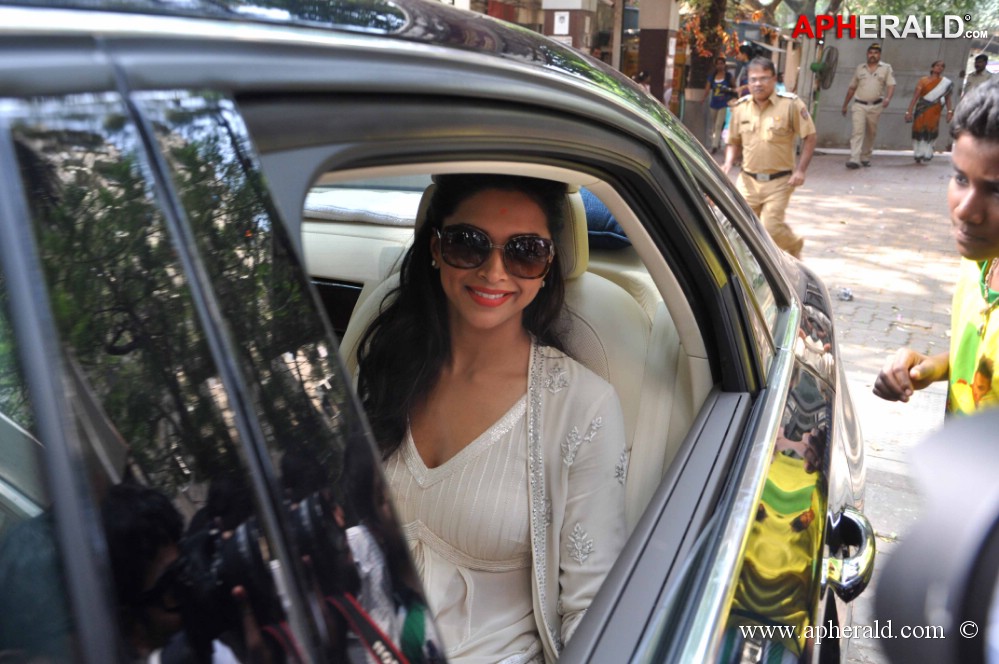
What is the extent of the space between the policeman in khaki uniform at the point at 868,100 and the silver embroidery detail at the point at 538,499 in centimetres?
1484

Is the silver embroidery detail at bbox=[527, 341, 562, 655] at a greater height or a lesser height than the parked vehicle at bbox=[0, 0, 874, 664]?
lesser

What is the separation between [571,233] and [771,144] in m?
5.94

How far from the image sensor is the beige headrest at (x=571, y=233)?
77.0 inches

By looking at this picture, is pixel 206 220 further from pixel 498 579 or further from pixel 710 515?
pixel 498 579

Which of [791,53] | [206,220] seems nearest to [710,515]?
[206,220]

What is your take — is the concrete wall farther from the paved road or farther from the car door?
the car door

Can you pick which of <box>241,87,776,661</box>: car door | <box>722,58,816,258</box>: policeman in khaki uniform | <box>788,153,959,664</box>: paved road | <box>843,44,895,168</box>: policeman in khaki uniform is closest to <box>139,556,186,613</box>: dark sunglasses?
<box>241,87,776,661</box>: car door

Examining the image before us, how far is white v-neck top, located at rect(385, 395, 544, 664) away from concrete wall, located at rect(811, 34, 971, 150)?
752 inches

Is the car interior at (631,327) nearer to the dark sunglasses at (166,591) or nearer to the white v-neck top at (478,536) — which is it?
the white v-neck top at (478,536)

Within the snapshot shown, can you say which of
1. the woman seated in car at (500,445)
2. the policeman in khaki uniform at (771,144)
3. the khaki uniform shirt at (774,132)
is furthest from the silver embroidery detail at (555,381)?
the khaki uniform shirt at (774,132)

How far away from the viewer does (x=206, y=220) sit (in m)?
0.65

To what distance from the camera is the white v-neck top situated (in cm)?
171

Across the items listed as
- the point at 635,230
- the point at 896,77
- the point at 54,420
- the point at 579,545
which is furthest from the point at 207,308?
the point at 896,77

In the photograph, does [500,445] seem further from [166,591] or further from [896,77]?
[896,77]
